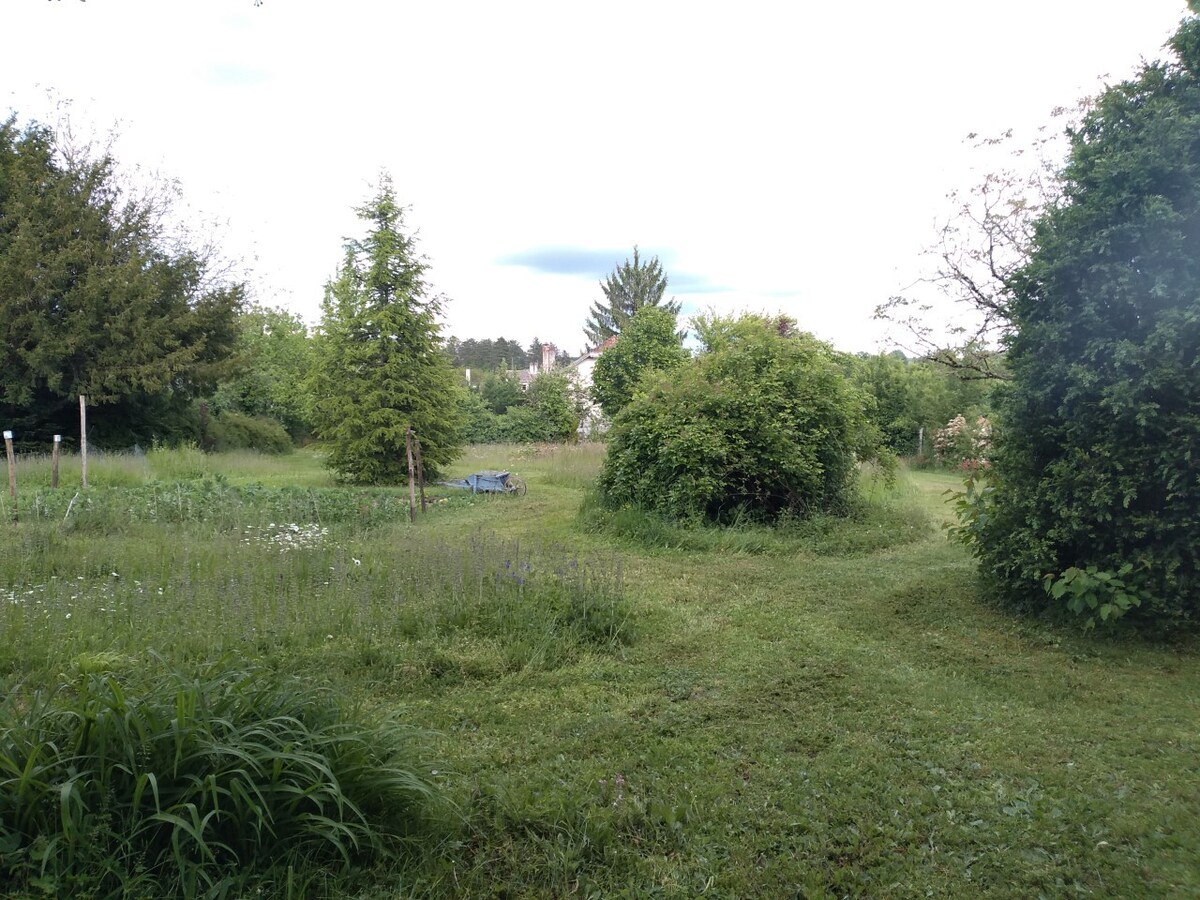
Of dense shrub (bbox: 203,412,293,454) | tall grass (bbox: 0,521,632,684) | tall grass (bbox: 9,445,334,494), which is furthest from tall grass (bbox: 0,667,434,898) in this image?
dense shrub (bbox: 203,412,293,454)

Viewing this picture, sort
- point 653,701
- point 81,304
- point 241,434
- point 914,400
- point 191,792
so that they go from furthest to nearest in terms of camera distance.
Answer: point 241,434, point 914,400, point 81,304, point 653,701, point 191,792

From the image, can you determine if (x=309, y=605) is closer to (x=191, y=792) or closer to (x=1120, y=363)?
(x=191, y=792)

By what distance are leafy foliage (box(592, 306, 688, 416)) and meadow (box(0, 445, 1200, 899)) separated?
18935mm

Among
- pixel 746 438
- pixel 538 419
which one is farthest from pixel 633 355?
pixel 746 438

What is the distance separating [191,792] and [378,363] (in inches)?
560

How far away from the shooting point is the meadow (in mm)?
2504

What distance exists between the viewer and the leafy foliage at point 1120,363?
4.69m

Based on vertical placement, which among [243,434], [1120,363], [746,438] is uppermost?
[1120,363]

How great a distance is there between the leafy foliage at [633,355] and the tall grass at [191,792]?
23326 millimetres

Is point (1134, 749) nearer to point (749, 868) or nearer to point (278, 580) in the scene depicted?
point (749, 868)

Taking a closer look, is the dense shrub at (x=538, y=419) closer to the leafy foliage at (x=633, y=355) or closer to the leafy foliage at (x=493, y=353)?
the leafy foliage at (x=633, y=355)

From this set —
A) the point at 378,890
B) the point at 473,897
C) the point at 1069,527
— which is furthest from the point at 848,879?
the point at 1069,527

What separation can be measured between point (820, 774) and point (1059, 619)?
3.34 metres

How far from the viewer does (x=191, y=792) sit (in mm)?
2205
